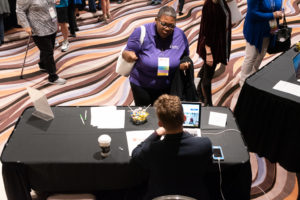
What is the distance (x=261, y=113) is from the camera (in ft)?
9.29

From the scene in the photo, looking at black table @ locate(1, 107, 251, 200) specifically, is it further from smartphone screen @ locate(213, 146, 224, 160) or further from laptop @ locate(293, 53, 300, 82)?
laptop @ locate(293, 53, 300, 82)

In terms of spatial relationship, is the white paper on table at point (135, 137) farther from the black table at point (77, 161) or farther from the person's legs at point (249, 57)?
the person's legs at point (249, 57)

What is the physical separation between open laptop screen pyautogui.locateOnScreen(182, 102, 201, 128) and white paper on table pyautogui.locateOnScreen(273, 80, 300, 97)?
968 mm

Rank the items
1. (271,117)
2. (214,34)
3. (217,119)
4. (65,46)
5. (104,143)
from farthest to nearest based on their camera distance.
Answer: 1. (65,46)
2. (214,34)
3. (271,117)
4. (217,119)
5. (104,143)

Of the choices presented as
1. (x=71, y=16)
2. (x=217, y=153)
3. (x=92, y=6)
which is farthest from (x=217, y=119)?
(x=92, y=6)

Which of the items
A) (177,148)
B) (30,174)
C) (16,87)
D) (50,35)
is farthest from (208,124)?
(16,87)

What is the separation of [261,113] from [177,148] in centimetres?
141

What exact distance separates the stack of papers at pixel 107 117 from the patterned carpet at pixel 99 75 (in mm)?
1344

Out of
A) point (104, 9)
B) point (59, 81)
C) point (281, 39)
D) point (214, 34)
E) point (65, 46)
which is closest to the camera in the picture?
point (214, 34)

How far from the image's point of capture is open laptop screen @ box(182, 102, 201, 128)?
2.25m

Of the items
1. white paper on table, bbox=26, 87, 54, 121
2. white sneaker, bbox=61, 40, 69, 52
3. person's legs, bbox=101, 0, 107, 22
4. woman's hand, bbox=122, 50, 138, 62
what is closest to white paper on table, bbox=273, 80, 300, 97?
woman's hand, bbox=122, 50, 138, 62

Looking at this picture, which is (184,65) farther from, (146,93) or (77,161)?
(77,161)

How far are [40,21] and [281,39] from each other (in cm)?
286

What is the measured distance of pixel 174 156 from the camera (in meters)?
1.71
